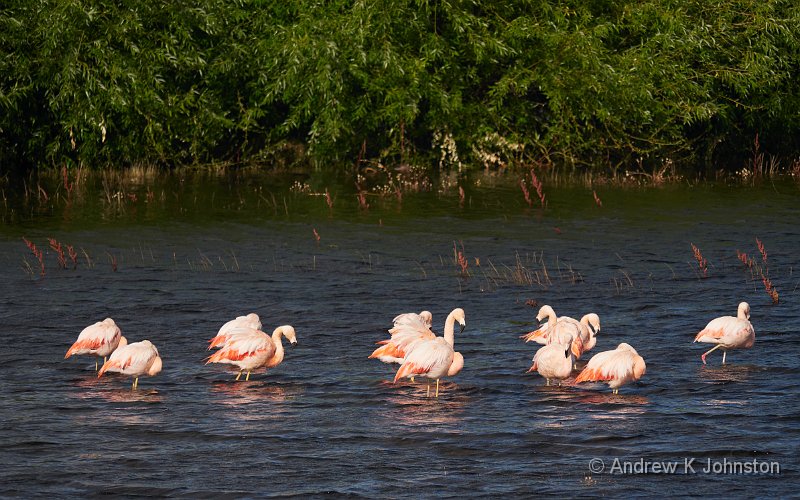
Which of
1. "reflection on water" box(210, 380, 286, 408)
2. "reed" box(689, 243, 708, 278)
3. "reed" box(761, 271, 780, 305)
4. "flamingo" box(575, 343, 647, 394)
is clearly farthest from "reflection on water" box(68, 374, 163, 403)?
"reed" box(689, 243, 708, 278)

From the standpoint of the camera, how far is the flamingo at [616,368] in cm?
1098

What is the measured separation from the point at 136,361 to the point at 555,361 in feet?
12.2

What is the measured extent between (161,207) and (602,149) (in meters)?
13.3

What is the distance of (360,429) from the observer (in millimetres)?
10156

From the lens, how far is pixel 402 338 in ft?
39.6

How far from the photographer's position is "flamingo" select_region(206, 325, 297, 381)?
38.2ft

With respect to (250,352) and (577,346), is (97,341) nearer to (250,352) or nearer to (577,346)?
(250,352)

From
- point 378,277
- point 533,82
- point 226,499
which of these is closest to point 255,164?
point 533,82

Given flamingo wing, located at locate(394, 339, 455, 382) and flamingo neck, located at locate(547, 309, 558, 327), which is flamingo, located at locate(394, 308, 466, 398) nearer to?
flamingo wing, located at locate(394, 339, 455, 382)

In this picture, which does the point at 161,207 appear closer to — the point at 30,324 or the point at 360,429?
the point at 30,324

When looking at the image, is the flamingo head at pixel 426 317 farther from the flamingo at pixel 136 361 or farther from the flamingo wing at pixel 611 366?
the flamingo at pixel 136 361

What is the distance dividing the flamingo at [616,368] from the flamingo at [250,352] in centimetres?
285

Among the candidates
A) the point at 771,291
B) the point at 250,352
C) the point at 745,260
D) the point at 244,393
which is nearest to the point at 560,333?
the point at 250,352

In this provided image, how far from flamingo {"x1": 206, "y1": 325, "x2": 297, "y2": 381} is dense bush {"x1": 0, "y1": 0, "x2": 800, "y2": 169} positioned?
17765 mm
